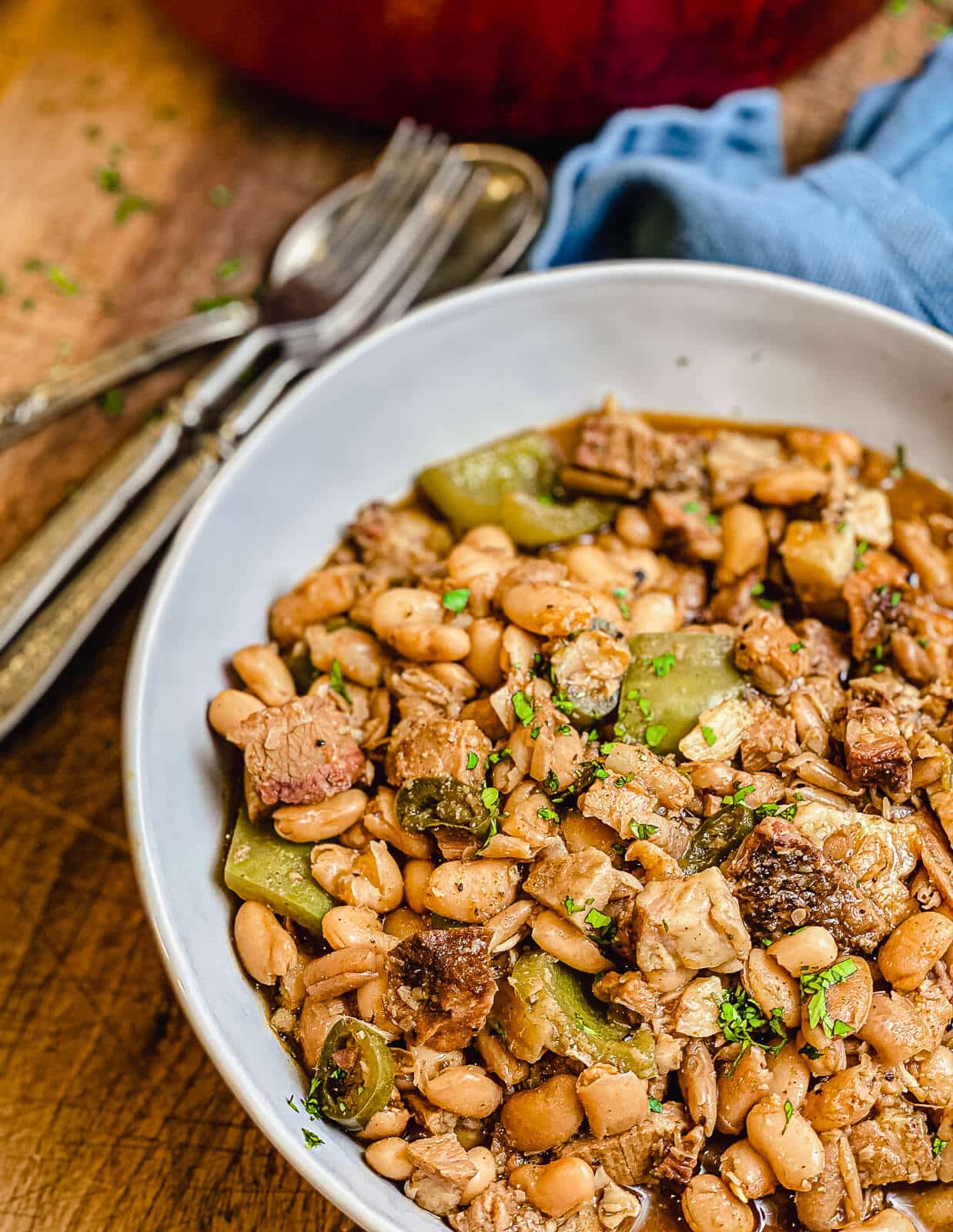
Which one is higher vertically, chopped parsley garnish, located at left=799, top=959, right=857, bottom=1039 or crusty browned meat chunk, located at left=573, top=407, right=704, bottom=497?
crusty browned meat chunk, located at left=573, top=407, right=704, bottom=497

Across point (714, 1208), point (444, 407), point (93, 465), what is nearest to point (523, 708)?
point (714, 1208)

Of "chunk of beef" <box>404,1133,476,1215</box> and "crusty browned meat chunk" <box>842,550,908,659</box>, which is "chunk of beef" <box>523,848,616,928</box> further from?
"crusty browned meat chunk" <box>842,550,908,659</box>

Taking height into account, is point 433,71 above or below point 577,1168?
above

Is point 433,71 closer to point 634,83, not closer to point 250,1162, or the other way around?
point 634,83

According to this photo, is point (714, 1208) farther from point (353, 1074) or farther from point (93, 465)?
point (93, 465)

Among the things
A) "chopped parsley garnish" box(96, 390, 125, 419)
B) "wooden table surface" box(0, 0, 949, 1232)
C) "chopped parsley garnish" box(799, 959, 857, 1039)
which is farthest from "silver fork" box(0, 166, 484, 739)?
"chopped parsley garnish" box(799, 959, 857, 1039)

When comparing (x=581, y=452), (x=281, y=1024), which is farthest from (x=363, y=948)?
(x=581, y=452)

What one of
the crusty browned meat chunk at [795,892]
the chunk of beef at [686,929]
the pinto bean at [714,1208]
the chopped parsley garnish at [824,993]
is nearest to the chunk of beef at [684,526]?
the crusty browned meat chunk at [795,892]
